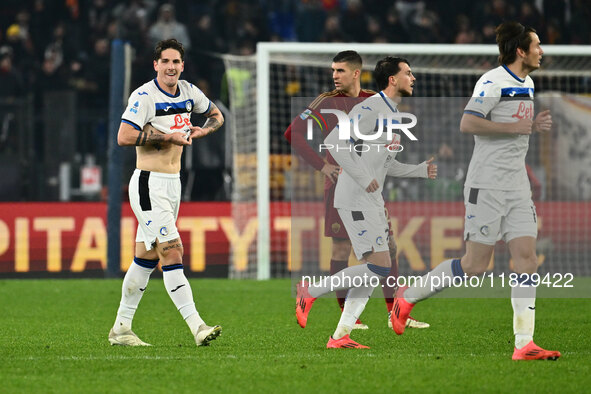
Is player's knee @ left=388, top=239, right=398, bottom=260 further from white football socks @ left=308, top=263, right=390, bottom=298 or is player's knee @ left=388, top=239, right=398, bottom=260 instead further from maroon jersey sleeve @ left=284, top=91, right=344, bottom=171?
white football socks @ left=308, top=263, right=390, bottom=298

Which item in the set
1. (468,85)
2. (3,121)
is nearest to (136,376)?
(3,121)

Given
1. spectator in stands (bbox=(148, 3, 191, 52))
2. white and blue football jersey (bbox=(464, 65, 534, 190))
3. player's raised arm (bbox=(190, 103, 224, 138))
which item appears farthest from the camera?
spectator in stands (bbox=(148, 3, 191, 52))

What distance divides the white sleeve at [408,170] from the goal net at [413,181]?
5.76 meters

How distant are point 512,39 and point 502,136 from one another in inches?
22.8

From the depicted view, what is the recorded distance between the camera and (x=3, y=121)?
1523 cm

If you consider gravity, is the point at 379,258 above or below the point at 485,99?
below

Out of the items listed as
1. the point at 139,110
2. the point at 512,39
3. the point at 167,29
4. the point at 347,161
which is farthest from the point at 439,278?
the point at 167,29

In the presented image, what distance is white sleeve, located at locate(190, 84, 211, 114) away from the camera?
24.4 feet

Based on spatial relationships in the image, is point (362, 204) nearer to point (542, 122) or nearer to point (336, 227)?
point (542, 122)

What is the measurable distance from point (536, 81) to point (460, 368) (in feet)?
36.3

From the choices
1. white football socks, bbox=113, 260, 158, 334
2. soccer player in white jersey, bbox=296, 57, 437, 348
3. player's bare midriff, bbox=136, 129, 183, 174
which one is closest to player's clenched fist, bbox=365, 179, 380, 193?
soccer player in white jersey, bbox=296, 57, 437, 348

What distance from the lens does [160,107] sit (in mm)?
7164

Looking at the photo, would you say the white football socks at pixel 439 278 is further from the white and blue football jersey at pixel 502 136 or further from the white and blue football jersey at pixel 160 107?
the white and blue football jersey at pixel 160 107

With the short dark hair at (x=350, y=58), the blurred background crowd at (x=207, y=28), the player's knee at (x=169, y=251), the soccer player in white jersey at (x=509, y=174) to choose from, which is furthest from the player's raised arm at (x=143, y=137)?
the blurred background crowd at (x=207, y=28)
